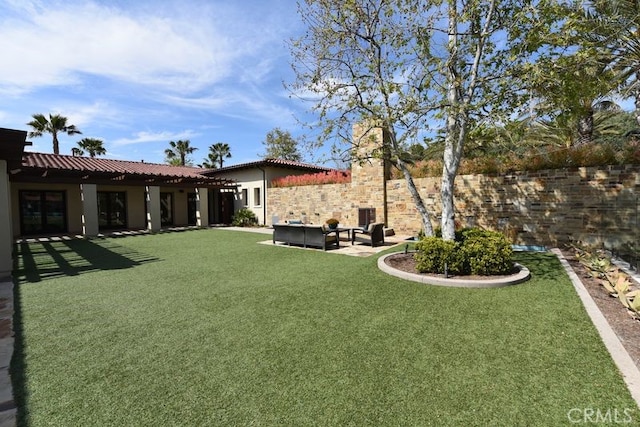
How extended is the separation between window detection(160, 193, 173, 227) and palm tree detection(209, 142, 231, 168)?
20972 mm

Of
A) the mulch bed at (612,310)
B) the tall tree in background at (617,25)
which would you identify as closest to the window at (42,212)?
the mulch bed at (612,310)

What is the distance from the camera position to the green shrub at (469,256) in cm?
620

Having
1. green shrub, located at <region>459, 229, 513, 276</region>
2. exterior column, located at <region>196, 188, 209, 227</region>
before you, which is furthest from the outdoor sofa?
exterior column, located at <region>196, 188, 209, 227</region>

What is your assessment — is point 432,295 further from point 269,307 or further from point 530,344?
point 269,307

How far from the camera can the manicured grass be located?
2.49 meters

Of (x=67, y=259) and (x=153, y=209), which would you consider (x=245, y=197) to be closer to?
(x=153, y=209)

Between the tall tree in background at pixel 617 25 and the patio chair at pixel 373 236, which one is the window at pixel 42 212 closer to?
the patio chair at pixel 373 236

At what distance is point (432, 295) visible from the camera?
17.4 feet

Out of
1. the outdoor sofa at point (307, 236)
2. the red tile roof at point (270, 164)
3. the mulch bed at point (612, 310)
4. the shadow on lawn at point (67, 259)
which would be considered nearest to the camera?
the mulch bed at point (612, 310)

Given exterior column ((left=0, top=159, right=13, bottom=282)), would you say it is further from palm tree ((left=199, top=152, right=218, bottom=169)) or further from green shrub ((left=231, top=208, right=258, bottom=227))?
palm tree ((left=199, top=152, right=218, bottom=169))

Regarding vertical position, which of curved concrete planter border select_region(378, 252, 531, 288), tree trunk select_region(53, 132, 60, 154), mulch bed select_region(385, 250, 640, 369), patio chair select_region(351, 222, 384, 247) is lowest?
mulch bed select_region(385, 250, 640, 369)

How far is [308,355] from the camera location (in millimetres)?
3342

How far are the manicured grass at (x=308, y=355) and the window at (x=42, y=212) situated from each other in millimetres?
12929

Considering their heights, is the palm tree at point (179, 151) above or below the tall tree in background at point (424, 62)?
above
